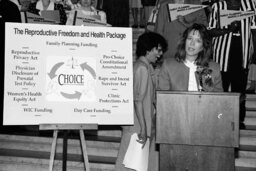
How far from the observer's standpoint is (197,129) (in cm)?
281

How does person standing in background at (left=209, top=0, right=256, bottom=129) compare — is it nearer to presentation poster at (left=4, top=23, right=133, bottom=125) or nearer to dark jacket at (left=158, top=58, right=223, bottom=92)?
presentation poster at (left=4, top=23, right=133, bottom=125)

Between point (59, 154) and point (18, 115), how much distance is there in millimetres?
2123

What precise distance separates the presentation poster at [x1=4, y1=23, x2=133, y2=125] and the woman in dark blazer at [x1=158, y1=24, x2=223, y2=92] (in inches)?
18.2

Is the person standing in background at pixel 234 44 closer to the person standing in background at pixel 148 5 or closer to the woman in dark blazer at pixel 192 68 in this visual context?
the woman in dark blazer at pixel 192 68

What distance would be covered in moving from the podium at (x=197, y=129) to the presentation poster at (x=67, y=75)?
92cm

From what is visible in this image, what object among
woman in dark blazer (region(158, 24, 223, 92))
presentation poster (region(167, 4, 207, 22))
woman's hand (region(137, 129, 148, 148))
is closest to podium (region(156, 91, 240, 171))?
woman in dark blazer (region(158, 24, 223, 92))

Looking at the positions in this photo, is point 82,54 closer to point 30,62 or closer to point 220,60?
point 30,62

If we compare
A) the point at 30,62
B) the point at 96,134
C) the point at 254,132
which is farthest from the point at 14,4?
the point at 254,132

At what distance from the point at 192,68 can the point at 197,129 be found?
2.43ft

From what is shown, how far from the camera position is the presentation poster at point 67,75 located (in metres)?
3.64

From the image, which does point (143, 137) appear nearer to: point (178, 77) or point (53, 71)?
point (178, 77)

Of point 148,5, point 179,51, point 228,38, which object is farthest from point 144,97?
point 148,5

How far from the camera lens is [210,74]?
339cm

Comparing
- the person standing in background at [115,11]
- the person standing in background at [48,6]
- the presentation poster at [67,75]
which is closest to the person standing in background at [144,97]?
the presentation poster at [67,75]
